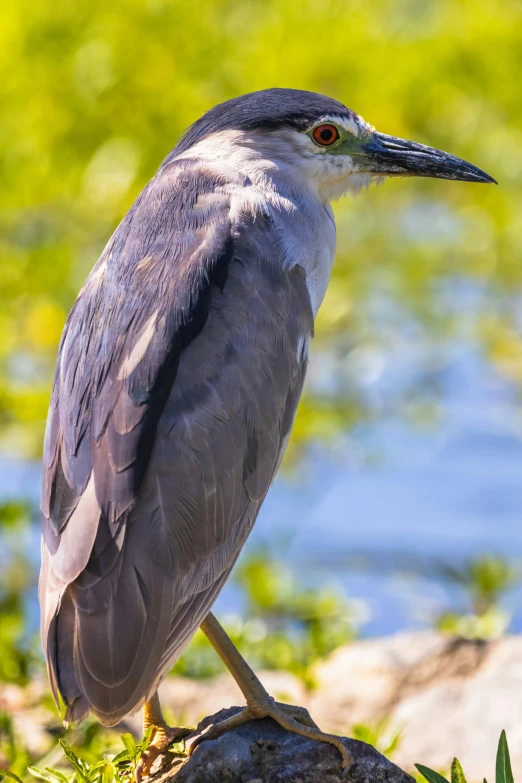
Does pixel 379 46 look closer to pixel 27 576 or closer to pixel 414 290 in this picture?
pixel 414 290

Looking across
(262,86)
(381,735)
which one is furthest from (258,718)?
(262,86)

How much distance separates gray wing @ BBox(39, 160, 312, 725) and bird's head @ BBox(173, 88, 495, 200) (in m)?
0.27

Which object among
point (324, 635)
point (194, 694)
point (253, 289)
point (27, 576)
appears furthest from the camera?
point (27, 576)

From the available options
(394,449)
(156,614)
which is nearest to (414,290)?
(394,449)

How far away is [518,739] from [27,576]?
2.58 meters

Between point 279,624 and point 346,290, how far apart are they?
10.8 ft

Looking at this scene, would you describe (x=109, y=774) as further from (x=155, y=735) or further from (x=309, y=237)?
(x=309, y=237)

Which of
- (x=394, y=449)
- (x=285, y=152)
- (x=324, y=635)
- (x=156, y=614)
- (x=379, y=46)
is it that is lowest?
(x=156, y=614)

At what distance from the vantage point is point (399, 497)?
6410 mm

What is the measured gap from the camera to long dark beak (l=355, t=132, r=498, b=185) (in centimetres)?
409

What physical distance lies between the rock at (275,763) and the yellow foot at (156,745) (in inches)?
6.4

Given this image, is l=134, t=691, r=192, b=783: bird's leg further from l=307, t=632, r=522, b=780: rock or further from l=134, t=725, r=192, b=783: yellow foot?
l=307, t=632, r=522, b=780: rock

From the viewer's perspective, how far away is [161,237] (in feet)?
11.7

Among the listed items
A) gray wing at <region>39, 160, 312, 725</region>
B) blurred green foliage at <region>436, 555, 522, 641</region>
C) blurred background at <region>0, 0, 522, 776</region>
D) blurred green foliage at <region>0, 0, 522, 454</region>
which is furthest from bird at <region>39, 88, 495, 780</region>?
blurred green foliage at <region>0, 0, 522, 454</region>
